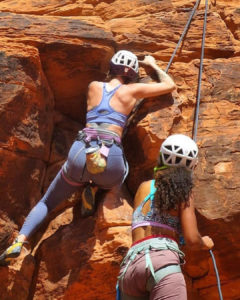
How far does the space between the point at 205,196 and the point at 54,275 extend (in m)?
1.87

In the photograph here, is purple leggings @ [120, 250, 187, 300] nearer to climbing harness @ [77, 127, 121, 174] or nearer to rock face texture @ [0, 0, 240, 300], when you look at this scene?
rock face texture @ [0, 0, 240, 300]

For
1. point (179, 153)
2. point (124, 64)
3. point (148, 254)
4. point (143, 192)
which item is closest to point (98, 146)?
point (143, 192)

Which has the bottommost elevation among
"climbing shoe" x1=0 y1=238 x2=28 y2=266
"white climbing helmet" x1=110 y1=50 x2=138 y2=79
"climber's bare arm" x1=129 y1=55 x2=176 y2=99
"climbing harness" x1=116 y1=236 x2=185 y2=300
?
"climbing shoe" x1=0 y1=238 x2=28 y2=266

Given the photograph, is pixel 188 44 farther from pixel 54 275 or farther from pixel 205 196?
pixel 54 275

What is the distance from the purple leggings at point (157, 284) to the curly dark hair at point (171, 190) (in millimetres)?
433

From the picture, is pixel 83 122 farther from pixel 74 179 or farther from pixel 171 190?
pixel 171 190

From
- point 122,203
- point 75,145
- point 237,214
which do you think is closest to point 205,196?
point 237,214

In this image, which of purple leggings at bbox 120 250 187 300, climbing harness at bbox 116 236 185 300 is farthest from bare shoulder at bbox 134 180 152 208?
purple leggings at bbox 120 250 187 300

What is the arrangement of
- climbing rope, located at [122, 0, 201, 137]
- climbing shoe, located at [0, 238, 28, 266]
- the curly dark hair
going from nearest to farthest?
1. the curly dark hair
2. climbing shoe, located at [0, 238, 28, 266]
3. climbing rope, located at [122, 0, 201, 137]

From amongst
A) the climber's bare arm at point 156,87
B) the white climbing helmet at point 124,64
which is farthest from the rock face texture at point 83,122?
the white climbing helmet at point 124,64

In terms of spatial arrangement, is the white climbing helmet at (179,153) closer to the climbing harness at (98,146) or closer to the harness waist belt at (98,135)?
the climbing harness at (98,146)

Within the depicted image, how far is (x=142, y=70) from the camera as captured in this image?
680cm

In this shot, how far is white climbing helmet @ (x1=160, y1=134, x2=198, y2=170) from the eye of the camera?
4707 mm

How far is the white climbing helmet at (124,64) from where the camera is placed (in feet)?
20.7
